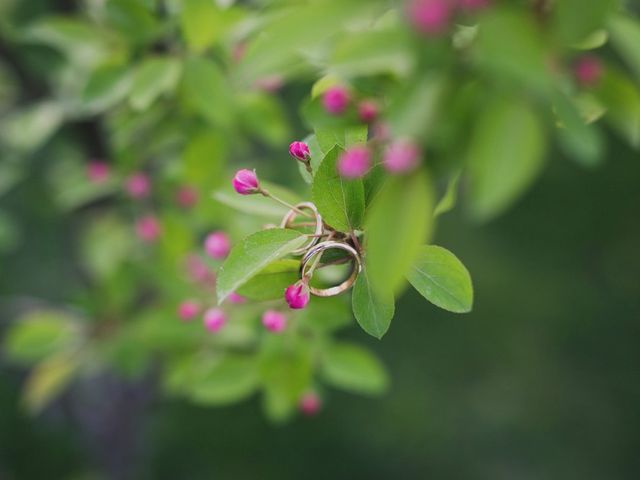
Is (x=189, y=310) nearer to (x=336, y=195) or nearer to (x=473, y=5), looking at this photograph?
(x=336, y=195)

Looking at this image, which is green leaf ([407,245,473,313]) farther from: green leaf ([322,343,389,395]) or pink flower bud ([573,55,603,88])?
green leaf ([322,343,389,395])

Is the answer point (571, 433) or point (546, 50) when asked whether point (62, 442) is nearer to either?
point (571, 433)

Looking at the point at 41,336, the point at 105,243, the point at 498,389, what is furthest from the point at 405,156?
the point at 498,389

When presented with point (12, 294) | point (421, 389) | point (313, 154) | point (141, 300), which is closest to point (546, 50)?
point (313, 154)

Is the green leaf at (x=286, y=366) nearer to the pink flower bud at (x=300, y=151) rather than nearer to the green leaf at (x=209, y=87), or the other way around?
the green leaf at (x=209, y=87)

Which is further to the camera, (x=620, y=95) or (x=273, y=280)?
(x=273, y=280)

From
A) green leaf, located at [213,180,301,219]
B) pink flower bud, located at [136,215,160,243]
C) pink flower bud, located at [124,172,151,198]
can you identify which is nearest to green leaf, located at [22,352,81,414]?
pink flower bud, located at [136,215,160,243]
